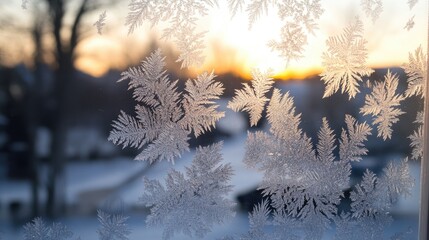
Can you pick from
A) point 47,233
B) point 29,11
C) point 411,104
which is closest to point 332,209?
point 411,104

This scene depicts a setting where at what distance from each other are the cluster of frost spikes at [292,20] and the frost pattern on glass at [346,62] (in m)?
0.07

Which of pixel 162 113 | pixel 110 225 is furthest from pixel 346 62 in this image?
pixel 110 225

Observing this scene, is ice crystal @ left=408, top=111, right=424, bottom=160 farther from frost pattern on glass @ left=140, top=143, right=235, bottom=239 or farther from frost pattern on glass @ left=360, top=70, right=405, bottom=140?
frost pattern on glass @ left=140, top=143, right=235, bottom=239

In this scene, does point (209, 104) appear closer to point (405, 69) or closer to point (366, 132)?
point (366, 132)

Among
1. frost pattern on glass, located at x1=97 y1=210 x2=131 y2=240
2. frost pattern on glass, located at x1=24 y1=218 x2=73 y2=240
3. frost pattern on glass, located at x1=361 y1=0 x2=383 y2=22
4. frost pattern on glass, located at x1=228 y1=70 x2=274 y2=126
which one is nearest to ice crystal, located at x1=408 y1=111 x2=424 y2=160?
frost pattern on glass, located at x1=361 y1=0 x2=383 y2=22

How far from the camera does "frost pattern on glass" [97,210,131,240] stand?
1.27 metres

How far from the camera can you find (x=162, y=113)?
1.25 m

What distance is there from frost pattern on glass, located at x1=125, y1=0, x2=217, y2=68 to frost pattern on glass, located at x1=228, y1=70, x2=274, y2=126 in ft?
0.43

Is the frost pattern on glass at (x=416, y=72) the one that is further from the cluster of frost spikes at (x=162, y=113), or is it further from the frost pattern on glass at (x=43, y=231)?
the frost pattern on glass at (x=43, y=231)

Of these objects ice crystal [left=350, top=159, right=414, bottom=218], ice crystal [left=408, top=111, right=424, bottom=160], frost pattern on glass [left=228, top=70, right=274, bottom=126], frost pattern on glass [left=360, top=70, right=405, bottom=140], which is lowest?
ice crystal [left=350, top=159, right=414, bottom=218]

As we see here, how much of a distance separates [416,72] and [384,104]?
0.12m

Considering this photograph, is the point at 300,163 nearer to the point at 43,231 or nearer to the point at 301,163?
the point at 301,163

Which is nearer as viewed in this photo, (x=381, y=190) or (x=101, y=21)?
(x=101, y=21)

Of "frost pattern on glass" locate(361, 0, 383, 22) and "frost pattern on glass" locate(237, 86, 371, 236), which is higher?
"frost pattern on glass" locate(361, 0, 383, 22)
